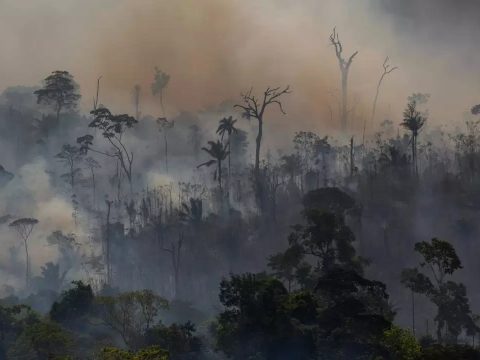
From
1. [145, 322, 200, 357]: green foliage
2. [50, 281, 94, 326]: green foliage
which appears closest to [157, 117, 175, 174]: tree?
[50, 281, 94, 326]: green foliage

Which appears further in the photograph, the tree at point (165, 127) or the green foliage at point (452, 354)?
the tree at point (165, 127)

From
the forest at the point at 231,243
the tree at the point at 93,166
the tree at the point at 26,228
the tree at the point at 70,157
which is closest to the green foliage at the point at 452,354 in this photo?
the forest at the point at 231,243

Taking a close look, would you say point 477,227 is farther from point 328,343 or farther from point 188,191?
point 188,191

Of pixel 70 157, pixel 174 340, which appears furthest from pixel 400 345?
pixel 70 157

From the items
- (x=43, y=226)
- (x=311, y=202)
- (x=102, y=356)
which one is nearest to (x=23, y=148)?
(x=43, y=226)

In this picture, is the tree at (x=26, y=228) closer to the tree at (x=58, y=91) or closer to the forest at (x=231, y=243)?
the forest at (x=231, y=243)

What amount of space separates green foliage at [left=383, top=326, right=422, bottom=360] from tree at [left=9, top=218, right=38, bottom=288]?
99673 mm

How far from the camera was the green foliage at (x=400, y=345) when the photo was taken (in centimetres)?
4738

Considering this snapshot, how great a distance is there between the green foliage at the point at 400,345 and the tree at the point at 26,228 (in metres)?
99.7

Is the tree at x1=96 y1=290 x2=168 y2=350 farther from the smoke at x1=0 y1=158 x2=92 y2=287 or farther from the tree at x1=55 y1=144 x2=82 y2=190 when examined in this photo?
the tree at x1=55 y1=144 x2=82 y2=190

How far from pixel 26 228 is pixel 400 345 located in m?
109

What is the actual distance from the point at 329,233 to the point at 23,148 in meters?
125

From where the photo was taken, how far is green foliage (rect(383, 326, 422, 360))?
47.4m

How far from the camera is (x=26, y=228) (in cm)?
14050
